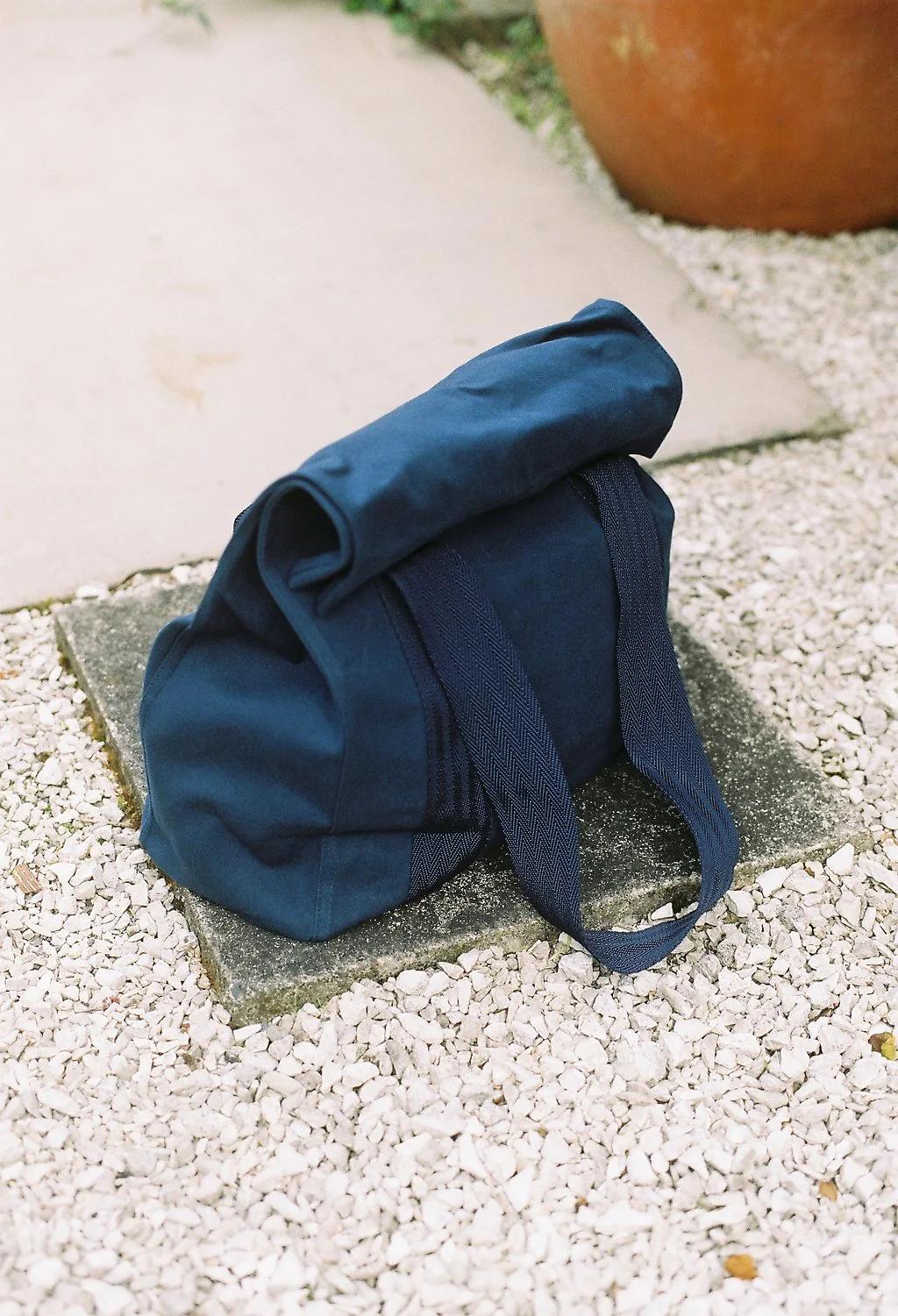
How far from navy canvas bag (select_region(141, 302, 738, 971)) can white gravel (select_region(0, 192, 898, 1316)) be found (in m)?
0.12

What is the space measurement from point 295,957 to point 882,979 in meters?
0.73

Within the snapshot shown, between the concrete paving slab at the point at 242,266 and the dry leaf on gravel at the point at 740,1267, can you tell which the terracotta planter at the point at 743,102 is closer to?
the concrete paving slab at the point at 242,266

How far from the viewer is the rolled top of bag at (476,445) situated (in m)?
1.43

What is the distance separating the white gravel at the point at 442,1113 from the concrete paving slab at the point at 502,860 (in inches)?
1.7

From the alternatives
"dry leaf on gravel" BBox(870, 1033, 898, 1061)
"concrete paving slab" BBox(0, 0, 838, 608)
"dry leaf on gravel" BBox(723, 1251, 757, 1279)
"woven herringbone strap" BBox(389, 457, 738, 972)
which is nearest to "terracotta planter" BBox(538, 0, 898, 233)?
"concrete paving slab" BBox(0, 0, 838, 608)

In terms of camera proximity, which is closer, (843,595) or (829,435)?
(843,595)

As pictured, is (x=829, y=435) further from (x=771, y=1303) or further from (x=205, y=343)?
(x=771, y=1303)

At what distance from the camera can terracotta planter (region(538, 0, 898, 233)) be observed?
3.14 metres

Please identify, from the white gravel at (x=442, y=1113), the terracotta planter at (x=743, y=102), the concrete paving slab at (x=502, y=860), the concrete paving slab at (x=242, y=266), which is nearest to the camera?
the white gravel at (x=442, y=1113)

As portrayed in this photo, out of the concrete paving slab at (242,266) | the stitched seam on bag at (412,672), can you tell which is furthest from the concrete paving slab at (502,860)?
the concrete paving slab at (242,266)

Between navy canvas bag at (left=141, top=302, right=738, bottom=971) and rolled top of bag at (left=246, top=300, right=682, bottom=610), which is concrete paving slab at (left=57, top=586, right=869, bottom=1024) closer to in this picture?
navy canvas bag at (left=141, top=302, right=738, bottom=971)

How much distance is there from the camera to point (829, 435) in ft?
9.39

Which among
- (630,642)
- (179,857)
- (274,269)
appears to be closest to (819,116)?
(274,269)

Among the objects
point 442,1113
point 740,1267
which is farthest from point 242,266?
point 740,1267
